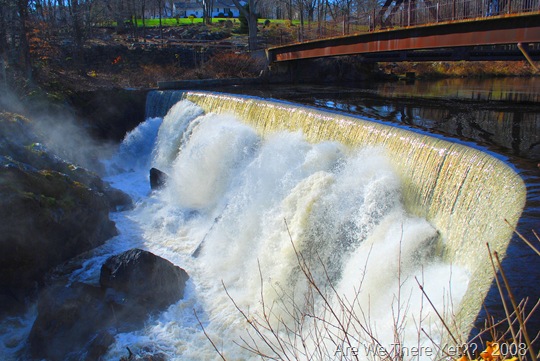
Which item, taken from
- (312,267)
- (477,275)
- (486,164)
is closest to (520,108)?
(486,164)

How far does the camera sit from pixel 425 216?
25.8 feet

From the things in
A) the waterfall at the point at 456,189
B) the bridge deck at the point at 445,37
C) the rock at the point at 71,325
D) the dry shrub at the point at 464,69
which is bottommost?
the rock at the point at 71,325

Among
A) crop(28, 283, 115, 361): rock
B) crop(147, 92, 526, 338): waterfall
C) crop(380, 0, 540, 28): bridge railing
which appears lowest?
crop(28, 283, 115, 361): rock

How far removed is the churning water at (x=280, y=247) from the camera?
6.42 m

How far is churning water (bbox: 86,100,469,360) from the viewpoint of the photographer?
253 inches

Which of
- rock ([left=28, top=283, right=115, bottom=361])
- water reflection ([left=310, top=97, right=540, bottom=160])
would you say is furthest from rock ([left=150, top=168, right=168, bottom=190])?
rock ([left=28, top=283, right=115, bottom=361])

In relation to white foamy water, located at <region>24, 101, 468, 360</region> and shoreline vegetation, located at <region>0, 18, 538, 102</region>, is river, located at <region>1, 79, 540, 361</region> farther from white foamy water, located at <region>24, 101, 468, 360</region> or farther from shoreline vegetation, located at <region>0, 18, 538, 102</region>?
shoreline vegetation, located at <region>0, 18, 538, 102</region>

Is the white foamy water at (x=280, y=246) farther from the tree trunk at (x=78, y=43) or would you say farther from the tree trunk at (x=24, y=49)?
the tree trunk at (x=78, y=43)

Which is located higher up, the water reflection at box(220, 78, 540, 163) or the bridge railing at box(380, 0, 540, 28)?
the bridge railing at box(380, 0, 540, 28)

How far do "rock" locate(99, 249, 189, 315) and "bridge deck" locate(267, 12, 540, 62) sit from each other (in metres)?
7.44

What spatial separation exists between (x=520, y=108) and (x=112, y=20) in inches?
1454

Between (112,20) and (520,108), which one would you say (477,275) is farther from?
(112,20)

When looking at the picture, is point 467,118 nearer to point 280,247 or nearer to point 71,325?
point 280,247

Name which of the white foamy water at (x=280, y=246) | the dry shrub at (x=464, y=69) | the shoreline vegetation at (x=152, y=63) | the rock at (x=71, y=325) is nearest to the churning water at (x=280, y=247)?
the white foamy water at (x=280, y=246)
